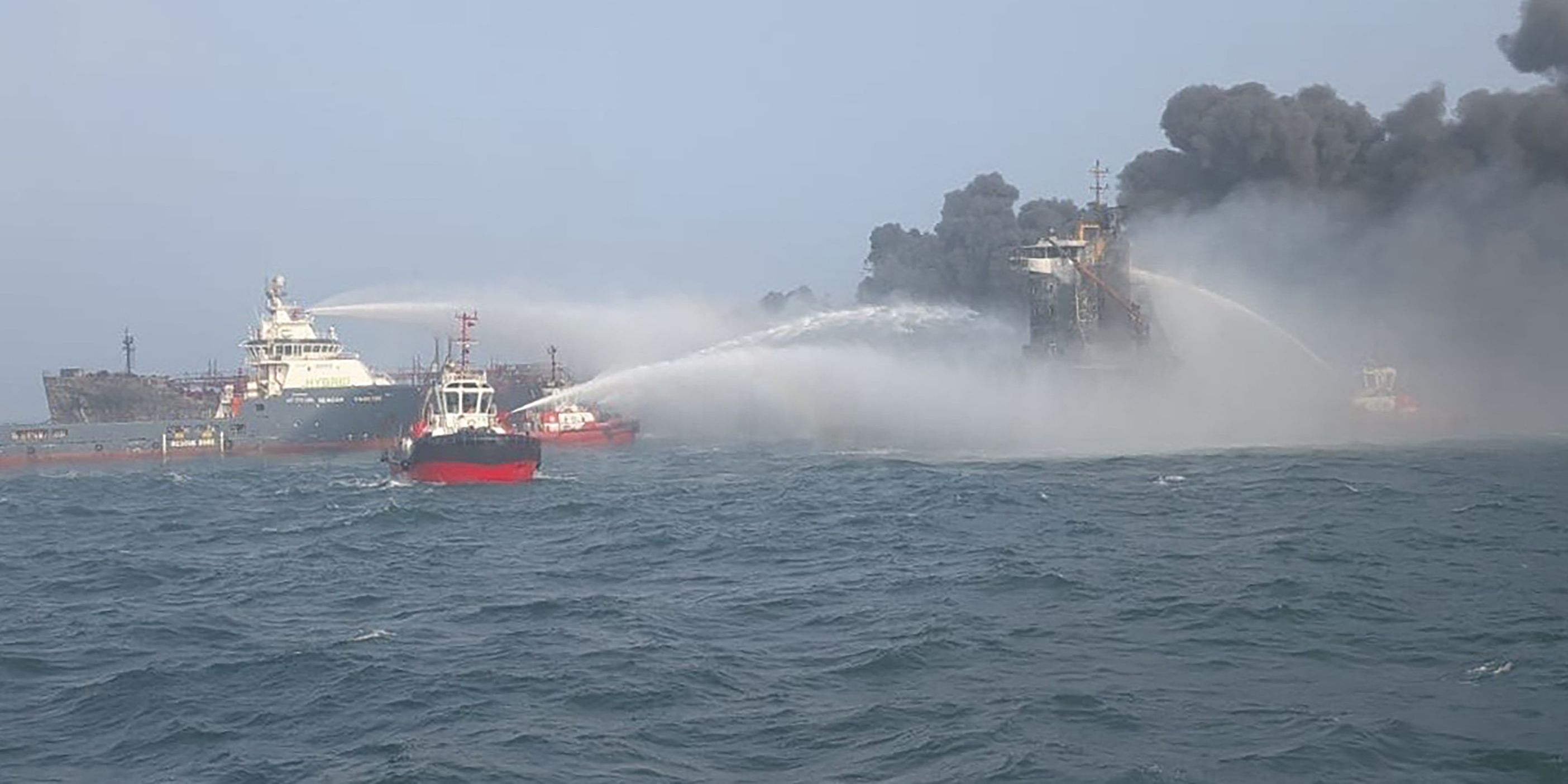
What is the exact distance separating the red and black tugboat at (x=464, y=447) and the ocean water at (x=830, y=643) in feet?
33.9

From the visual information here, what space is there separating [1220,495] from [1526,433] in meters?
33.6

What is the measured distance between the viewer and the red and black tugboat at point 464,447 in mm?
47094

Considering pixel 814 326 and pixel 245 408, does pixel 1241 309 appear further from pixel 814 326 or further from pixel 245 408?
pixel 245 408

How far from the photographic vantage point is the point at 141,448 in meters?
77.6

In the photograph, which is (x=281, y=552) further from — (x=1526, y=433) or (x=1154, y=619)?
(x=1526, y=433)

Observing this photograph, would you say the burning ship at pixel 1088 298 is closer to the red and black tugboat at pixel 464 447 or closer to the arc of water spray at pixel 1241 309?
the arc of water spray at pixel 1241 309

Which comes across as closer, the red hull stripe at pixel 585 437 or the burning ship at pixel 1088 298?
the burning ship at pixel 1088 298

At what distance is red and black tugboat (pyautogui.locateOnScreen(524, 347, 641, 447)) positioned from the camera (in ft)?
253

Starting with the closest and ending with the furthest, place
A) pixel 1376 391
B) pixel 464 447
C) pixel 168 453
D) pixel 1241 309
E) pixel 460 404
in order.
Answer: pixel 464 447 < pixel 460 404 < pixel 1376 391 < pixel 1241 309 < pixel 168 453

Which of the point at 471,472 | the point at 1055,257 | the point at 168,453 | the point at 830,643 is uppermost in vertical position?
the point at 1055,257

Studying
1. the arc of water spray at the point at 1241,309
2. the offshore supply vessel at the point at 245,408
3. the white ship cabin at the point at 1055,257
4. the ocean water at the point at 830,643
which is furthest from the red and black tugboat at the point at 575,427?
the ocean water at the point at 830,643

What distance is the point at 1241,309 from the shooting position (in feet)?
220

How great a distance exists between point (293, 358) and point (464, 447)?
4217 cm

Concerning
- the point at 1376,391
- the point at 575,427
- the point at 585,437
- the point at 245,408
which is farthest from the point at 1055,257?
the point at 245,408
